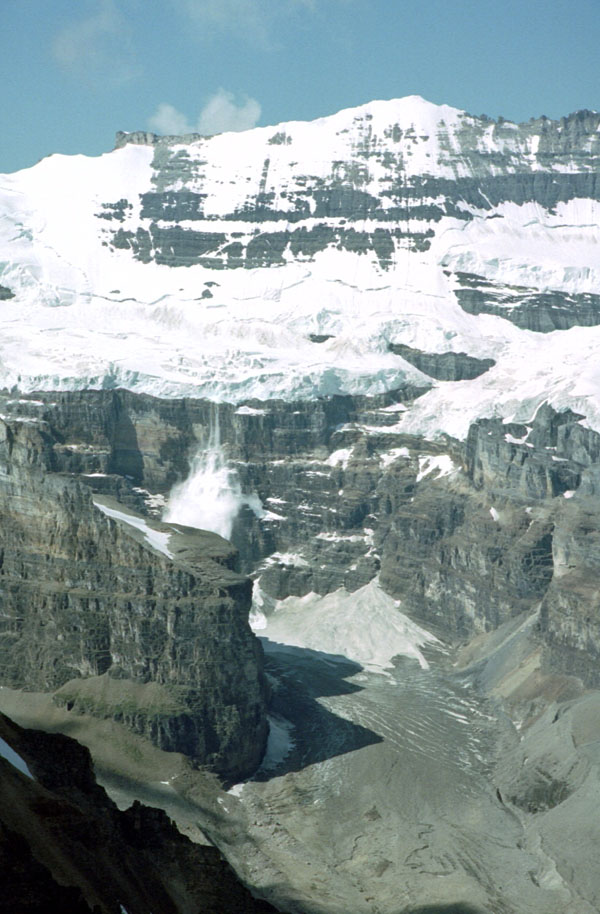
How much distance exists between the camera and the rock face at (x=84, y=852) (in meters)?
67.1

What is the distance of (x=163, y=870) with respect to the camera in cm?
9331

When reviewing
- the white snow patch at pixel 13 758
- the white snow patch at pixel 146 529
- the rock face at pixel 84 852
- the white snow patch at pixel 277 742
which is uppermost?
the white snow patch at pixel 146 529

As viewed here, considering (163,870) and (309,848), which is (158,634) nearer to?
(309,848)

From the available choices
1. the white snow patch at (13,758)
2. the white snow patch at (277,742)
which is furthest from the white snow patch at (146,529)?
the white snow patch at (13,758)

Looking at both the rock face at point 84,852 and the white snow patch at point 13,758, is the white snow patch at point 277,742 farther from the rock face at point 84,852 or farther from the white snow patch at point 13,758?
the white snow patch at point 13,758

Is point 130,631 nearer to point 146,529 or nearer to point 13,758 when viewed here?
point 146,529

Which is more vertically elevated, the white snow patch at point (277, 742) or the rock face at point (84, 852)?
the rock face at point (84, 852)

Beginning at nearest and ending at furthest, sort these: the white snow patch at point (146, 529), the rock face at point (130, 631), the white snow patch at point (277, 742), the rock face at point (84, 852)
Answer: the rock face at point (84, 852)
the rock face at point (130, 631)
the white snow patch at point (277, 742)
the white snow patch at point (146, 529)

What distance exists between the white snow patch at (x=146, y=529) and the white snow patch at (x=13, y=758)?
6908 centimetres

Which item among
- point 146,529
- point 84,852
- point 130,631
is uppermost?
point 146,529

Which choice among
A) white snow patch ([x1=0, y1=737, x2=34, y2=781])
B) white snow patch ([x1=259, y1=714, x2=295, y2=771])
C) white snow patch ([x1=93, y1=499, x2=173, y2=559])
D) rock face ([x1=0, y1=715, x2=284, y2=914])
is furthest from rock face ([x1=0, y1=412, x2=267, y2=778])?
white snow patch ([x1=0, y1=737, x2=34, y2=781])

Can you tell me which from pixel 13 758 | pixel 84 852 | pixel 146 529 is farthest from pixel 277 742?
pixel 84 852

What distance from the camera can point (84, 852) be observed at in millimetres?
80000

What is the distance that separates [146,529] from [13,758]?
82.7 meters
